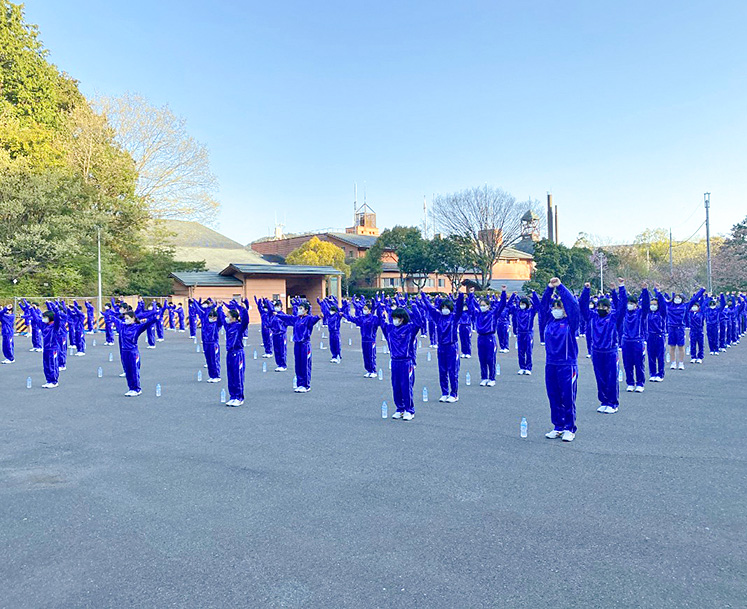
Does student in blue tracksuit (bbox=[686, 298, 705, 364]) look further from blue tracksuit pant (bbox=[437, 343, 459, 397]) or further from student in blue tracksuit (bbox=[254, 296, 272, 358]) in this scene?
student in blue tracksuit (bbox=[254, 296, 272, 358])

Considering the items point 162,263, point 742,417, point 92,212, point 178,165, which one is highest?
point 178,165

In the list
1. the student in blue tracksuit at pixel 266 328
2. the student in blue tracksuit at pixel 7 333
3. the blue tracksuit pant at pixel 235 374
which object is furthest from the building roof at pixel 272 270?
the blue tracksuit pant at pixel 235 374

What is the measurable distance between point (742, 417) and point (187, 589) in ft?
30.0

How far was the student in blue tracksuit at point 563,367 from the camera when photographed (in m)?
7.97

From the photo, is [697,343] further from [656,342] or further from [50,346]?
[50,346]

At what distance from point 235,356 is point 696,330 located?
1357 centimetres

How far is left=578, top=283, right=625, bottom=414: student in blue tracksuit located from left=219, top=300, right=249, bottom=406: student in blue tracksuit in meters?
6.61

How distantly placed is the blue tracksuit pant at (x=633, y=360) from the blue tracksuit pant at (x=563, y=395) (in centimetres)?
442

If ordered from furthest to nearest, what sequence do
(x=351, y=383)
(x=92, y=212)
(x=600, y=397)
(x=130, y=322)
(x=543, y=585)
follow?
(x=92, y=212) → (x=351, y=383) → (x=130, y=322) → (x=600, y=397) → (x=543, y=585)

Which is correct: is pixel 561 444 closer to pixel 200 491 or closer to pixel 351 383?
pixel 200 491

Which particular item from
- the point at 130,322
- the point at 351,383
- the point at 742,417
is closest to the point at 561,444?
the point at 742,417

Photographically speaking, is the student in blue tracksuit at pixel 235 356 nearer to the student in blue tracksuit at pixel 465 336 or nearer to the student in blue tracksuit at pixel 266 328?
the student in blue tracksuit at pixel 266 328

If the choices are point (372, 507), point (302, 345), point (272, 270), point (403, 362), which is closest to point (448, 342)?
point (403, 362)

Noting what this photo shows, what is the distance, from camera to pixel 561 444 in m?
7.73
